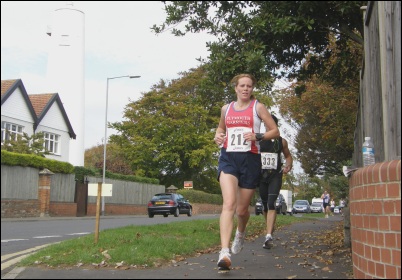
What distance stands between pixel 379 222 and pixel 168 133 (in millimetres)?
40638

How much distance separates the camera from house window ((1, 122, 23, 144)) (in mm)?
3923

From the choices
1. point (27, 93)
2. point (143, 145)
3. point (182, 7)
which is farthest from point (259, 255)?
point (143, 145)

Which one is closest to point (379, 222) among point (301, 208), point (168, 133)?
point (168, 133)

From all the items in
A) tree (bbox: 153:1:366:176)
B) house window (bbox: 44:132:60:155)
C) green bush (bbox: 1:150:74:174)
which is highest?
tree (bbox: 153:1:366:176)

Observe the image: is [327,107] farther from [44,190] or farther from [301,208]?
[301,208]

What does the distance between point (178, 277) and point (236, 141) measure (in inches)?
63.6

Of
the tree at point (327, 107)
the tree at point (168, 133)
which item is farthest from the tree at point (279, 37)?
the tree at point (168, 133)

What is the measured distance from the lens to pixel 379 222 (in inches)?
150

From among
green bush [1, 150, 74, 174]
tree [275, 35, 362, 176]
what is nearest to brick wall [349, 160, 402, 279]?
green bush [1, 150, 74, 174]

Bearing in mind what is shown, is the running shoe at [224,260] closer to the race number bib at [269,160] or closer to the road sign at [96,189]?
the road sign at [96,189]

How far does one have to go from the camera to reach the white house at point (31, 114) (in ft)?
12.7

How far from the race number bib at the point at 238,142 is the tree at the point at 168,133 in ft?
118

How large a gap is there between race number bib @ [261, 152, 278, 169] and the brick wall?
315 centimetres

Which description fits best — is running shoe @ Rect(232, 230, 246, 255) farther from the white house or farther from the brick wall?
the white house
